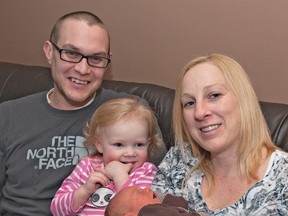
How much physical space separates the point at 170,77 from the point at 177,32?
0.24 m

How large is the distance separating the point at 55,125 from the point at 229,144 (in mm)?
817

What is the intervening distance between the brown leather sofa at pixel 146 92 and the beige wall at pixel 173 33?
20 cm

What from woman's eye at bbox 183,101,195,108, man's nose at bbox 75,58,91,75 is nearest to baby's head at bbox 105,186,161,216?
woman's eye at bbox 183,101,195,108

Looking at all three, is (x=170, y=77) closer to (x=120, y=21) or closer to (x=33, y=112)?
(x=120, y=21)

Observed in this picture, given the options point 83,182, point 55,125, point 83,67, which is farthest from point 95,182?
point 83,67

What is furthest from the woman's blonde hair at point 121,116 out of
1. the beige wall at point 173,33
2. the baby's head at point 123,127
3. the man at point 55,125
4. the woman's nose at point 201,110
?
the beige wall at point 173,33

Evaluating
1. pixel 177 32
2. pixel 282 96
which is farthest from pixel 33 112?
pixel 282 96

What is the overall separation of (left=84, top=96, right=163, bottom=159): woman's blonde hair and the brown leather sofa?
8 centimetres

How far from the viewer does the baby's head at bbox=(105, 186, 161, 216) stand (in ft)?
4.60

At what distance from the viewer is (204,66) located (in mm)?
1541

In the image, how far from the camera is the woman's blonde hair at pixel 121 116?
5.90 ft

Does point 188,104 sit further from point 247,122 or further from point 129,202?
point 129,202

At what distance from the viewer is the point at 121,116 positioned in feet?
5.84

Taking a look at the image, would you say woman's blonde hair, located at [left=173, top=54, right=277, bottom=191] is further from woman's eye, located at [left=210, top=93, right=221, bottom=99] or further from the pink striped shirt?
the pink striped shirt
